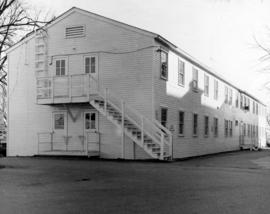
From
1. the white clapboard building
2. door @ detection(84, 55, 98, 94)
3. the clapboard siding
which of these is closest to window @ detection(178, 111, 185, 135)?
the white clapboard building

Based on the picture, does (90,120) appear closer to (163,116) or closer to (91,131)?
(91,131)

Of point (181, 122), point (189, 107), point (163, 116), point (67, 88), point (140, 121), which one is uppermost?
point (67, 88)

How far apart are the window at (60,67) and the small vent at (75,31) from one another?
4.81 feet

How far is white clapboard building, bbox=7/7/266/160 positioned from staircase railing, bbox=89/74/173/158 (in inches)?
2.0

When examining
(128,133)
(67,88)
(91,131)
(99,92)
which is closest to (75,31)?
(67,88)

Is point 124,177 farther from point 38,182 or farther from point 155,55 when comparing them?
point 155,55

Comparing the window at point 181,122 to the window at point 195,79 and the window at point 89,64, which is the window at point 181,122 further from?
the window at point 89,64

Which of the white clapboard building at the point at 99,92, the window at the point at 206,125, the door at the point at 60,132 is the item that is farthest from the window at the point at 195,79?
the door at the point at 60,132

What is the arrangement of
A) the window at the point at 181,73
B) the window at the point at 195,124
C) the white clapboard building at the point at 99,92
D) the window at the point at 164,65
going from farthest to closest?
1. the window at the point at 195,124
2. the window at the point at 181,73
3. the window at the point at 164,65
4. the white clapboard building at the point at 99,92

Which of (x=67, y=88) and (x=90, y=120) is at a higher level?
(x=67, y=88)

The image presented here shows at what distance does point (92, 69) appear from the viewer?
24000mm

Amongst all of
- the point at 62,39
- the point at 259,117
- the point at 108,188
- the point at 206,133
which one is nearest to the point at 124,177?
the point at 108,188

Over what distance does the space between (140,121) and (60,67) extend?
233 inches

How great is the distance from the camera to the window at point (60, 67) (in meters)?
24.8
